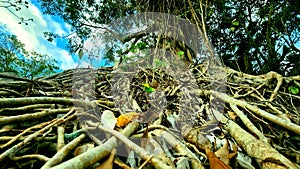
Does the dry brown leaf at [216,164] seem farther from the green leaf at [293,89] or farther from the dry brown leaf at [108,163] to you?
the green leaf at [293,89]

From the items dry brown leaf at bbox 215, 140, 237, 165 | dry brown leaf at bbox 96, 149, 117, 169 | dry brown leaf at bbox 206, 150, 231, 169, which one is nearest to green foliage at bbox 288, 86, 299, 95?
dry brown leaf at bbox 215, 140, 237, 165

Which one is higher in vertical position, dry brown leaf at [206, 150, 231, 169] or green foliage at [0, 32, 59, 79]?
green foliage at [0, 32, 59, 79]

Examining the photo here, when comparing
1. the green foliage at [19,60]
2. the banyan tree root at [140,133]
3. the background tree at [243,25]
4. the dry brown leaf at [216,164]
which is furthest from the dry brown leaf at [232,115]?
the green foliage at [19,60]

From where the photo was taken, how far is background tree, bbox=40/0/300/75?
391cm

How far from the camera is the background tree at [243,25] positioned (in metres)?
3.91

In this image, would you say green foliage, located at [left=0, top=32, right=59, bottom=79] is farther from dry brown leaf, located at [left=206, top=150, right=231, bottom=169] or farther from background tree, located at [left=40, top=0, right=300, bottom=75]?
dry brown leaf, located at [left=206, top=150, right=231, bottom=169]

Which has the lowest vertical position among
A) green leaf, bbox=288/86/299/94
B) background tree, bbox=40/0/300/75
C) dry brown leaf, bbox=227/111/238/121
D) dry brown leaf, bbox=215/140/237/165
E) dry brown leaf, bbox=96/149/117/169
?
dry brown leaf, bbox=215/140/237/165

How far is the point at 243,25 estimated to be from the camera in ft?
13.6

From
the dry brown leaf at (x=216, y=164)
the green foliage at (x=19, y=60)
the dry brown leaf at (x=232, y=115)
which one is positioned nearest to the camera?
the dry brown leaf at (x=216, y=164)

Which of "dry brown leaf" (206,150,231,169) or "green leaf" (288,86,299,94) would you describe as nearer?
"dry brown leaf" (206,150,231,169)

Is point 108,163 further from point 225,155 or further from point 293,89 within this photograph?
point 293,89

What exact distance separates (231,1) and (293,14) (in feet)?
3.51

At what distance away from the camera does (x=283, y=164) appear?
84 centimetres

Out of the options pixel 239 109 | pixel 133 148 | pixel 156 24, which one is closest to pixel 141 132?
pixel 133 148
